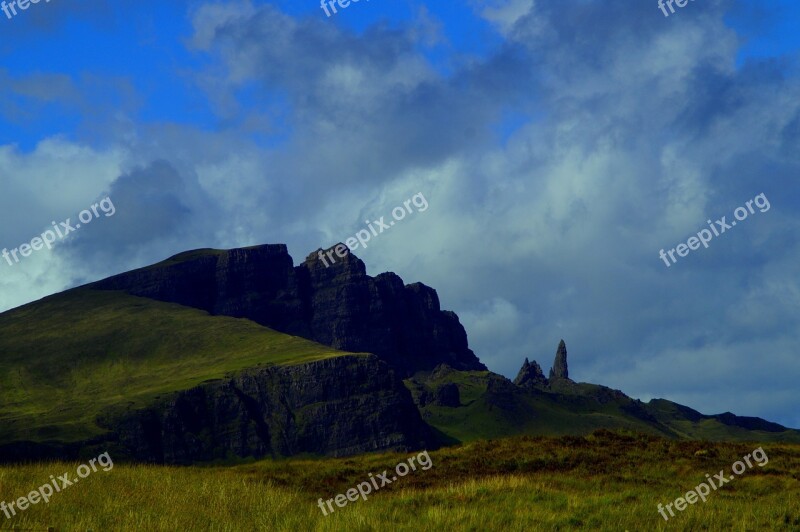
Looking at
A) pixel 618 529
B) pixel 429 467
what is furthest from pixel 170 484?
pixel 618 529

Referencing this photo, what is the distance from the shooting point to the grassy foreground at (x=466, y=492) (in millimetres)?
26781

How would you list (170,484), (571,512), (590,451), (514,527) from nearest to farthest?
(514,527)
(571,512)
(170,484)
(590,451)

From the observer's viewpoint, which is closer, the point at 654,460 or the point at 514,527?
the point at 514,527

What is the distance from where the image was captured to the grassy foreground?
26.8 metres

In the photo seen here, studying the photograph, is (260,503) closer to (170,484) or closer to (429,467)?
(170,484)

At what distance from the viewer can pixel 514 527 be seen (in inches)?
1035

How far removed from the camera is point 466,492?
105 ft

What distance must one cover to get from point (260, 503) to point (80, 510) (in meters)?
5.47

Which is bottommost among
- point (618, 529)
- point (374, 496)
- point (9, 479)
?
point (618, 529)

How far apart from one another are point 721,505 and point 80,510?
19692 millimetres

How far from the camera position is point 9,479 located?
30.1 metres

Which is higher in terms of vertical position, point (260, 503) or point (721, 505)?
point (260, 503)

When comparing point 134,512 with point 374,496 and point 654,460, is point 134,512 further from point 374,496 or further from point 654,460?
point 654,460

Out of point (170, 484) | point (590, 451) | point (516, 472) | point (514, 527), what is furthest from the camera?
point (590, 451)
